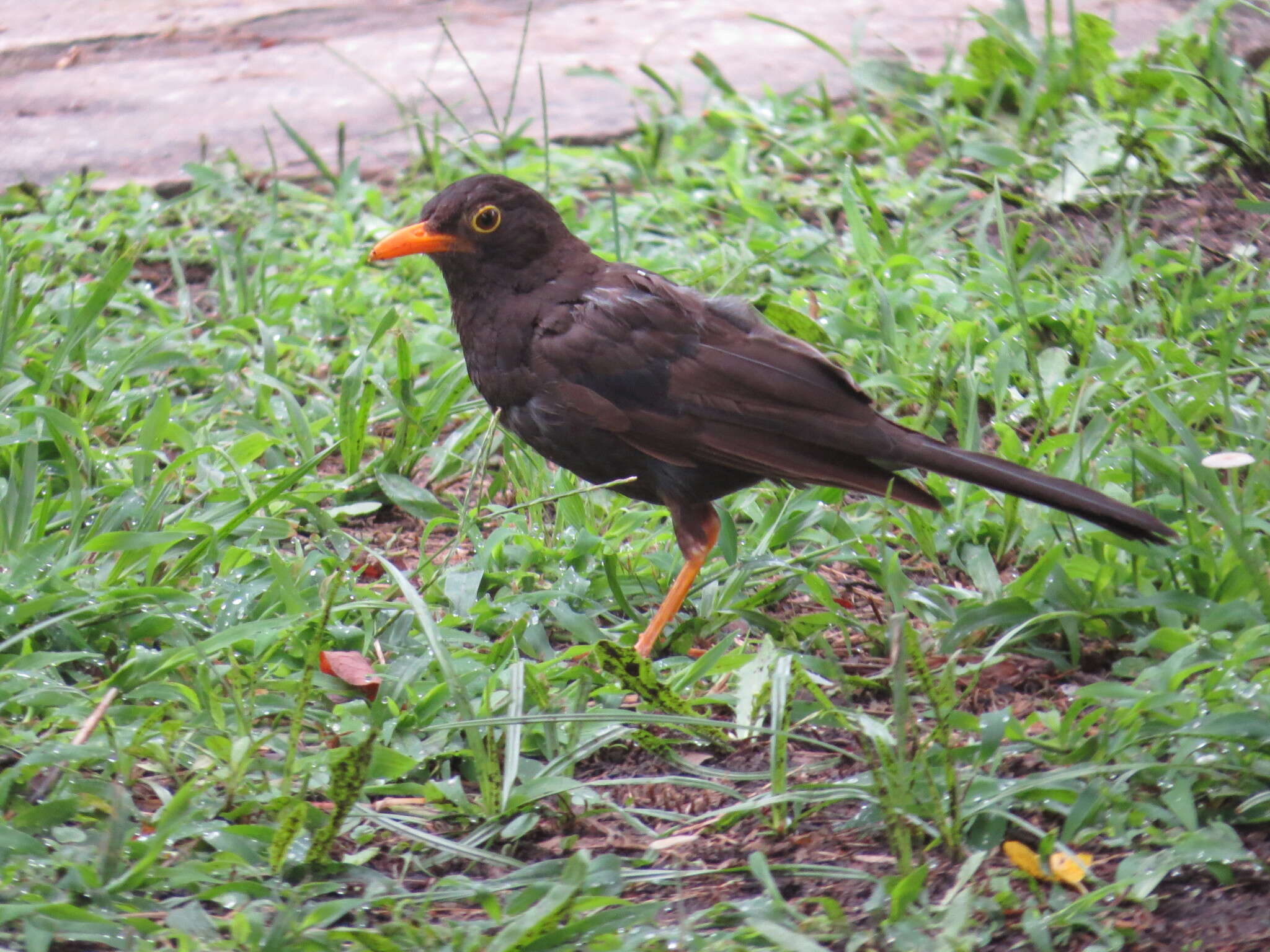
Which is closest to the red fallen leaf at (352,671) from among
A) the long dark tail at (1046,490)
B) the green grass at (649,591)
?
the green grass at (649,591)

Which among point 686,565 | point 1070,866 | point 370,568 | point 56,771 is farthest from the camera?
point 370,568

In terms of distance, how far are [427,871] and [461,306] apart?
6.69ft

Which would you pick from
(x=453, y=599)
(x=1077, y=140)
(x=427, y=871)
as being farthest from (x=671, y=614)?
(x=1077, y=140)

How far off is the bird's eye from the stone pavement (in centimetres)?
271

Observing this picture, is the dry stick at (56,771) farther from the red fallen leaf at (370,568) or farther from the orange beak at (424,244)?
the orange beak at (424,244)

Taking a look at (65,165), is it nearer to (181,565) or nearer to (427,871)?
(181,565)

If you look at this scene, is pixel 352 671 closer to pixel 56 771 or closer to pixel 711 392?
pixel 56 771

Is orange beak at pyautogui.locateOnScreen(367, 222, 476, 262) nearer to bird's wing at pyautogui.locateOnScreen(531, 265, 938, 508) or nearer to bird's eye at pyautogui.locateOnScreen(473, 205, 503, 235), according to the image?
bird's eye at pyautogui.locateOnScreen(473, 205, 503, 235)

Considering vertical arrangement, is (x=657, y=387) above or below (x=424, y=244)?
below

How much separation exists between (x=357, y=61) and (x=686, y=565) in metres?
5.14

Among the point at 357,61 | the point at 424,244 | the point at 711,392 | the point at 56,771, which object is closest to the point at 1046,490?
the point at 711,392

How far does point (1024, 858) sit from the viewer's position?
105 inches

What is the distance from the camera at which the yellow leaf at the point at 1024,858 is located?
8.67ft

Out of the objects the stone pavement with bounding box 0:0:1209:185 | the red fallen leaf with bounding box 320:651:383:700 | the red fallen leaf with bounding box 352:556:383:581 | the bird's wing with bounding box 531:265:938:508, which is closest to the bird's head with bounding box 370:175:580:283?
the bird's wing with bounding box 531:265:938:508
